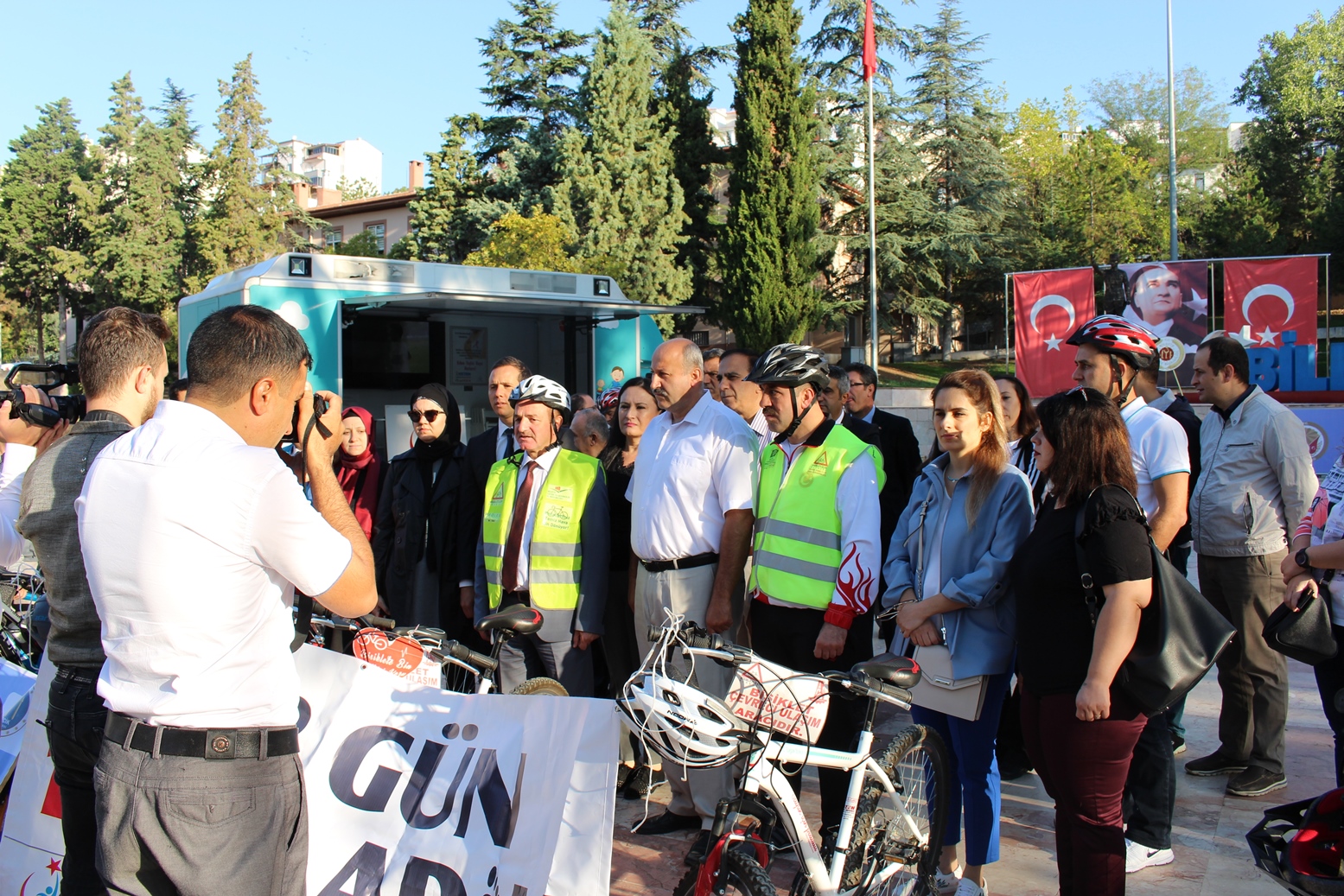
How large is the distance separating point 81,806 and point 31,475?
0.96m

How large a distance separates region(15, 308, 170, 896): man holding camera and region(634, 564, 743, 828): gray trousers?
2020 mm

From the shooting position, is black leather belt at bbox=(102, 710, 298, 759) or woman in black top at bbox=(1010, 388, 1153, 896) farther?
woman in black top at bbox=(1010, 388, 1153, 896)

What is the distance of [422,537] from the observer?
5273 millimetres

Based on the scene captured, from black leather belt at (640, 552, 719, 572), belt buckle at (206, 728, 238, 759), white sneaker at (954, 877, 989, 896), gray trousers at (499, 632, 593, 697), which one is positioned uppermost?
black leather belt at (640, 552, 719, 572)

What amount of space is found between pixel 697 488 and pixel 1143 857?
90.3 inches

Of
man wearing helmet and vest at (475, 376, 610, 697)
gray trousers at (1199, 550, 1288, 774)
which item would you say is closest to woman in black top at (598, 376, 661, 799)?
man wearing helmet and vest at (475, 376, 610, 697)

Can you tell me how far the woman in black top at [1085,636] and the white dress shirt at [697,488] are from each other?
4.31ft

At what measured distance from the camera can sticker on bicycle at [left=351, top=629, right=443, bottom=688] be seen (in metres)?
3.64

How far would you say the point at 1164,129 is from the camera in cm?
4903

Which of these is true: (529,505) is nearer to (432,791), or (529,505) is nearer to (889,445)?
(432,791)

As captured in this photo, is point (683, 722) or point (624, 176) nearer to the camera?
point (683, 722)

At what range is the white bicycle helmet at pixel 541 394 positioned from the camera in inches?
183

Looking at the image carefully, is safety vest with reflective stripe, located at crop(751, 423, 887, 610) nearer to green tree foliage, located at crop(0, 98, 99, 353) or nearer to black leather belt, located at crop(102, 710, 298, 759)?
black leather belt, located at crop(102, 710, 298, 759)

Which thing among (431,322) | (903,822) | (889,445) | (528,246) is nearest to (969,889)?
(903,822)
